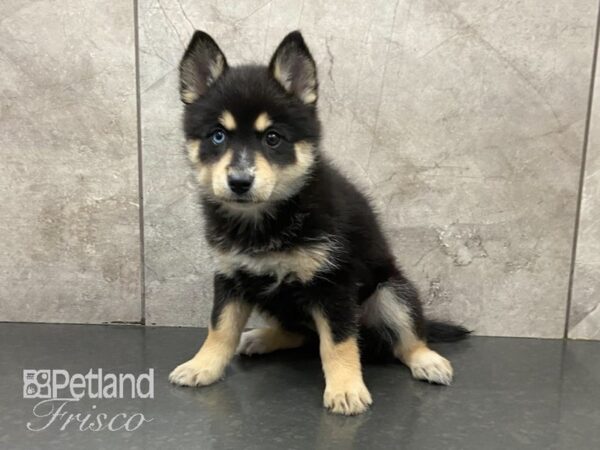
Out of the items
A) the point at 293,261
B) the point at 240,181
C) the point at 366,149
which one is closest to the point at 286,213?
the point at 293,261

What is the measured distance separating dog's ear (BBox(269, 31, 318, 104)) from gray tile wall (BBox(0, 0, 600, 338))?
59cm

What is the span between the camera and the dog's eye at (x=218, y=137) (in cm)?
190

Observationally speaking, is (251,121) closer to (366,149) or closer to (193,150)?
(193,150)

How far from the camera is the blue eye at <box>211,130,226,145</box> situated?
6.25 feet

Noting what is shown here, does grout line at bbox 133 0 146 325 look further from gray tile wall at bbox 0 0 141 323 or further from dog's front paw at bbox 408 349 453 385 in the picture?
dog's front paw at bbox 408 349 453 385

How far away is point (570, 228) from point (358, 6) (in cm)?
147

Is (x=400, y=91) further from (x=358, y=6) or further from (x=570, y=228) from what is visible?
(x=570, y=228)

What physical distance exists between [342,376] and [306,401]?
0.18 m

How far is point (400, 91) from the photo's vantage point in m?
2.54

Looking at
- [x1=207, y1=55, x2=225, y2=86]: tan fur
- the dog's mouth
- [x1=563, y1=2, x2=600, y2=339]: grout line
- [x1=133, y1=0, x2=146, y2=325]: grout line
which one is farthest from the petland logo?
[x1=563, y1=2, x2=600, y2=339]: grout line

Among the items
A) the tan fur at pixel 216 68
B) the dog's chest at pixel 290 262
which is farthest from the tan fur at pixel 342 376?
the tan fur at pixel 216 68

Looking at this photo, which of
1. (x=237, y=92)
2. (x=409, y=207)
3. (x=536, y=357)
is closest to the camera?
(x=237, y=92)

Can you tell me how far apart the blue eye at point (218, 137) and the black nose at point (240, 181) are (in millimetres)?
214

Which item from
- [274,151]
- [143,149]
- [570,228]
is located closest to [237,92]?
[274,151]
